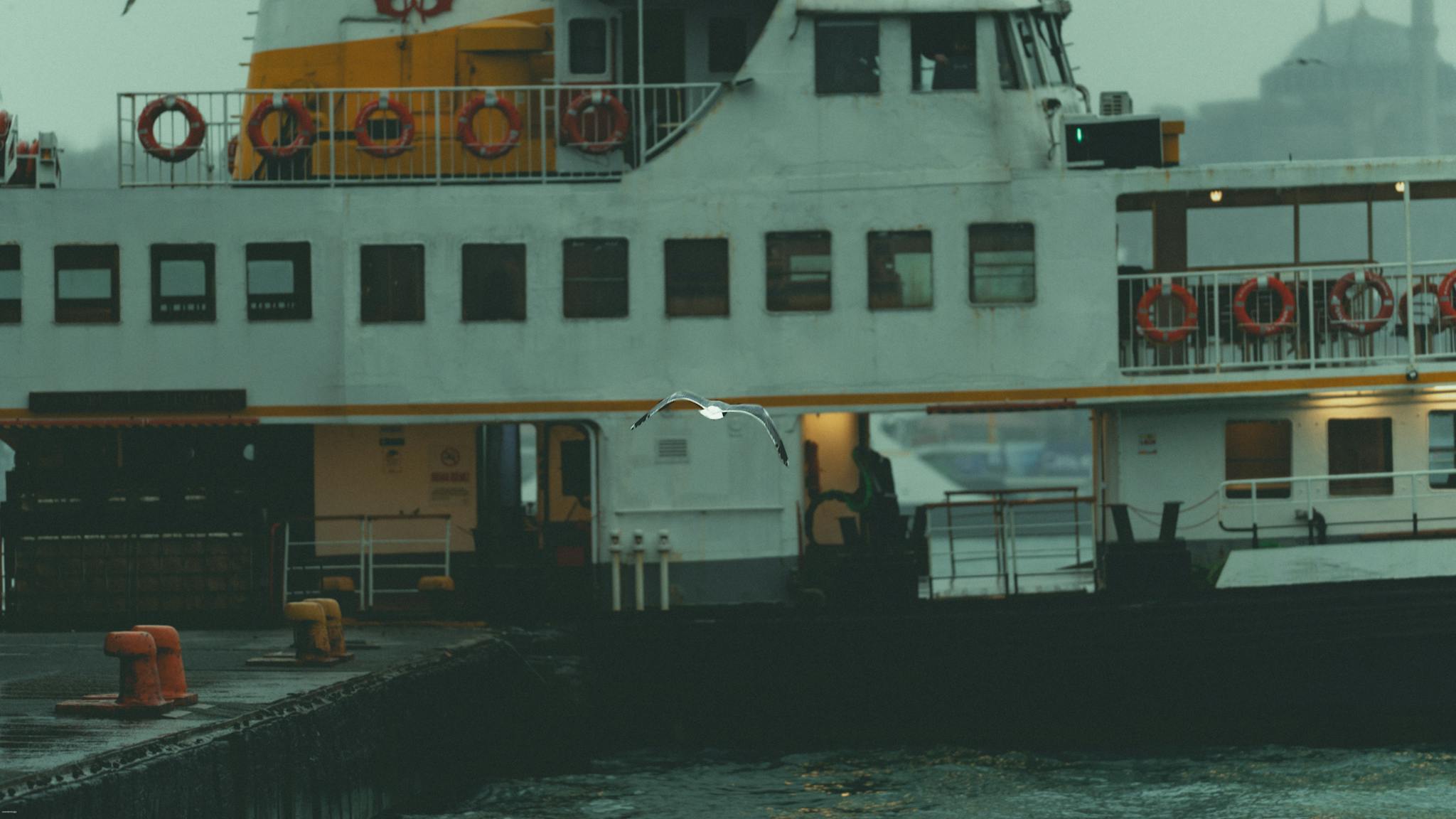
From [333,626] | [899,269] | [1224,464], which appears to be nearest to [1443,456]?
[1224,464]

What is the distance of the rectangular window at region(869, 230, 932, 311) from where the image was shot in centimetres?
1619

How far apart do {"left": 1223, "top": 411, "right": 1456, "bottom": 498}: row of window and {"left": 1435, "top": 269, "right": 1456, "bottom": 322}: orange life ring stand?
996mm

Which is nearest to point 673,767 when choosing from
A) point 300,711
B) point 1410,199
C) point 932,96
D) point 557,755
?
point 557,755

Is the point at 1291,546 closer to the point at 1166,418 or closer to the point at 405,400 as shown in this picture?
the point at 1166,418

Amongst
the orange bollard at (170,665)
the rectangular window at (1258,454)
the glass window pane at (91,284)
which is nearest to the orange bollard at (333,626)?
the orange bollard at (170,665)

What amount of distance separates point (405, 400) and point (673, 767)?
4.31 meters

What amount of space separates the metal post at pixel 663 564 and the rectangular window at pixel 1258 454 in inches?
209

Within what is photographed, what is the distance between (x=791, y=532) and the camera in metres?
16.1

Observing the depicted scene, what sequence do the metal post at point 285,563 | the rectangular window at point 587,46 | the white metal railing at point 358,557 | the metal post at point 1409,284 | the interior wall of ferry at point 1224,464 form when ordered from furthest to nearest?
the rectangular window at point 587,46
the white metal railing at point 358,557
the metal post at point 285,563
the interior wall of ferry at point 1224,464
the metal post at point 1409,284

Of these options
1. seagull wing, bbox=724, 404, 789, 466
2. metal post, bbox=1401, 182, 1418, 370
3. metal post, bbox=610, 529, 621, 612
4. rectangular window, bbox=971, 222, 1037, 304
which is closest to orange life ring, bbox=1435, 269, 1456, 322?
metal post, bbox=1401, 182, 1418, 370

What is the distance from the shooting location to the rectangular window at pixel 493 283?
16.3 meters

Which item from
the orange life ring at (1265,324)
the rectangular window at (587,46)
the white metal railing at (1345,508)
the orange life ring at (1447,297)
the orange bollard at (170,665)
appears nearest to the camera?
the orange bollard at (170,665)

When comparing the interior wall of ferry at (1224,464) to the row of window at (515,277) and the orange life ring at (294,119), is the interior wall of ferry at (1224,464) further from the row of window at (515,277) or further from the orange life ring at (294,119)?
the orange life ring at (294,119)

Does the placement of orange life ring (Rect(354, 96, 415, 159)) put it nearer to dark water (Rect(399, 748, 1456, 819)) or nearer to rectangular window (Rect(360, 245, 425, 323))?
rectangular window (Rect(360, 245, 425, 323))
